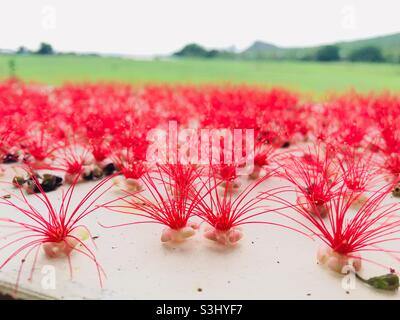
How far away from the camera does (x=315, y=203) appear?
4.20 ft

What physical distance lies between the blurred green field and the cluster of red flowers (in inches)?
22.2

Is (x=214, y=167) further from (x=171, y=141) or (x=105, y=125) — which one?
(x=105, y=125)

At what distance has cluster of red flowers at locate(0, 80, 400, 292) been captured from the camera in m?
1.10

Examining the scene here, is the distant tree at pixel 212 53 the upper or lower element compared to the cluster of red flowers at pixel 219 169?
upper

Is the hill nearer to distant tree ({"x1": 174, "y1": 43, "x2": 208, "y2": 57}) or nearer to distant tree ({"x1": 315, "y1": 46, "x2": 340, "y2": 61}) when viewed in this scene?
distant tree ({"x1": 315, "y1": 46, "x2": 340, "y2": 61})

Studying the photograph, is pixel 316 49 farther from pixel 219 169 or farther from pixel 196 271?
pixel 196 271

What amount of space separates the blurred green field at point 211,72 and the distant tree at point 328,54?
0.08 meters

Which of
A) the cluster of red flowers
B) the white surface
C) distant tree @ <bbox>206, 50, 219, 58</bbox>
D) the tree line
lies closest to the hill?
the tree line

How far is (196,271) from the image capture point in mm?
985

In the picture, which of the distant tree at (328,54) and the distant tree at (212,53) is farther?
the distant tree at (212,53)

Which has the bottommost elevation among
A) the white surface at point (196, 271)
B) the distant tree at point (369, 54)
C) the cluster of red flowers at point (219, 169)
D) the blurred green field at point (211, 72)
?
the white surface at point (196, 271)

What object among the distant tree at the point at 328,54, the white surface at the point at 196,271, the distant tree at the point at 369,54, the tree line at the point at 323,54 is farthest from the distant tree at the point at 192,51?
the white surface at the point at 196,271

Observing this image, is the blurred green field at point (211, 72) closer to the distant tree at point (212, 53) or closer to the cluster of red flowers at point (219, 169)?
the distant tree at point (212, 53)

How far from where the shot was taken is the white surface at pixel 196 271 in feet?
2.97
